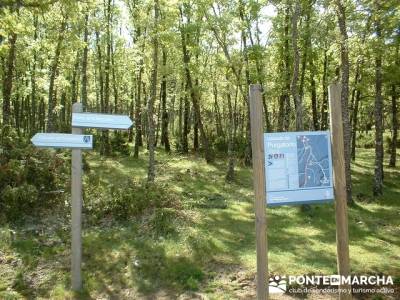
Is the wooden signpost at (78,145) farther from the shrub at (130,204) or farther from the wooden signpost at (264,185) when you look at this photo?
the shrub at (130,204)

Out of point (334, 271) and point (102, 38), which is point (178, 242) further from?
point (102, 38)

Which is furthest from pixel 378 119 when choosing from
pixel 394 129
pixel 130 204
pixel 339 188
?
pixel 339 188

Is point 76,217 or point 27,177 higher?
point 27,177

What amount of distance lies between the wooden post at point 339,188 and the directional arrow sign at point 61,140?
4.31m

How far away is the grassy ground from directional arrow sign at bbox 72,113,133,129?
10.2 ft

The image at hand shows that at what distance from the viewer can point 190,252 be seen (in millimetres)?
9305

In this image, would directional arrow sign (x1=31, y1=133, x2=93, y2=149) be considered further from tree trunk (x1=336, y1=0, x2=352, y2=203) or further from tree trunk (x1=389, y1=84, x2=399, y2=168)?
tree trunk (x1=389, y1=84, x2=399, y2=168)

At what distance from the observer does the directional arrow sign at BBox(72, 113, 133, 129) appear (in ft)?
24.8

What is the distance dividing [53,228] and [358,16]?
1255 cm

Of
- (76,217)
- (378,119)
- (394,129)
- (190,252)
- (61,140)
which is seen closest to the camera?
(61,140)

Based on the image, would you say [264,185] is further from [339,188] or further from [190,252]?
[190,252]

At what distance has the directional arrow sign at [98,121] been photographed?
7.55m

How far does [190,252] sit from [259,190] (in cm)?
439

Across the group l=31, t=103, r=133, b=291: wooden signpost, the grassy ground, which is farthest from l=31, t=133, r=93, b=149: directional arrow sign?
the grassy ground
